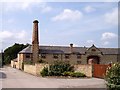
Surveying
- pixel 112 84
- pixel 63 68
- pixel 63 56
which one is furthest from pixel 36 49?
pixel 112 84

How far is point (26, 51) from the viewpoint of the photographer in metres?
78.6

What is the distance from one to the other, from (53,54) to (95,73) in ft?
156

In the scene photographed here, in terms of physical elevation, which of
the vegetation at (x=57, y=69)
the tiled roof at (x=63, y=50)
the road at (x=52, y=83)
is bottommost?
the road at (x=52, y=83)

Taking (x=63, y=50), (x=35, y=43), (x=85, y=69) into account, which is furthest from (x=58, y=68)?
(x=63, y=50)

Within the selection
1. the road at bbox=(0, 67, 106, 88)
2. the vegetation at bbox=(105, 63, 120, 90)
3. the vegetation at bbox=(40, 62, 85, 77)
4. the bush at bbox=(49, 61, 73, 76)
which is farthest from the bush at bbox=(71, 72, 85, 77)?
the vegetation at bbox=(105, 63, 120, 90)

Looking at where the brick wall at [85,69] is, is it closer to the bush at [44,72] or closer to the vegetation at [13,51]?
the bush at [44,72]

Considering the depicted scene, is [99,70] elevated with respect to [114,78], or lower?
lower

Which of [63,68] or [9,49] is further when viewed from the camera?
[9,49]

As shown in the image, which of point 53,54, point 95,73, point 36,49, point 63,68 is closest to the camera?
point 95,73

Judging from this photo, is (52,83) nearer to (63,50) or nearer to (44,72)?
(44,72)

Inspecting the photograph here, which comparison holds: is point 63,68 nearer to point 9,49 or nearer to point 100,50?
point 100,50

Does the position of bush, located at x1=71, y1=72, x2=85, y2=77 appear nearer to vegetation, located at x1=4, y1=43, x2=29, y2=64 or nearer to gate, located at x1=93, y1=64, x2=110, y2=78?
gate, located at x1=93, y1=64, x2=110, y2=78

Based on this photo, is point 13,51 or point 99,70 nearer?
point 99,70

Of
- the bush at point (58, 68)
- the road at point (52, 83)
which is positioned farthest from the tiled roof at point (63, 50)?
the road at point (52, 83)
